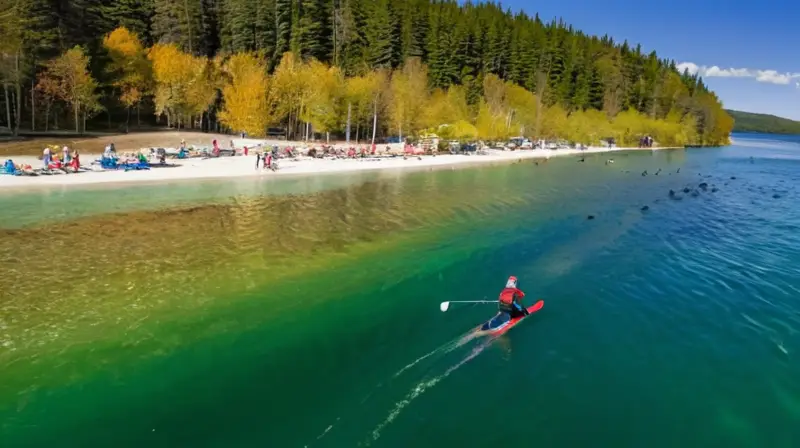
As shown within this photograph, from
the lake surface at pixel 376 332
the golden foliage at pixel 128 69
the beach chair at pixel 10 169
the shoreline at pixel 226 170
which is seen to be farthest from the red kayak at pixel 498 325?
the golden foliage at pixel 128 69

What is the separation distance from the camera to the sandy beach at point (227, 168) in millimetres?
36906

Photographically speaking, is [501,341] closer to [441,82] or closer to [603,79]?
[441,82]

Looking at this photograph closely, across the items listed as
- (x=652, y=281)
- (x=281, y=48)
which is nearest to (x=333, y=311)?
(x=652, y=281)

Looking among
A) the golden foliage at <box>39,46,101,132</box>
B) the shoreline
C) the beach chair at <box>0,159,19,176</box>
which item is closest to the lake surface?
the shoreline

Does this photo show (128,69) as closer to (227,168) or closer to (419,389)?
(227,168)

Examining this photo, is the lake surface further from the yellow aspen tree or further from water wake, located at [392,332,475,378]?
the yellow aspen tree

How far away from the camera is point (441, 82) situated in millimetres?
109125

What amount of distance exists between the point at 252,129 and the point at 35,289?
1983 inches

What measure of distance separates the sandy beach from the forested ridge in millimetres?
12081

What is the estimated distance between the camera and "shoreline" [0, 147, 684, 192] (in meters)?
36.3

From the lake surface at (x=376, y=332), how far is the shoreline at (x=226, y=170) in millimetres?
4998

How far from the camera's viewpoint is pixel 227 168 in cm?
4700

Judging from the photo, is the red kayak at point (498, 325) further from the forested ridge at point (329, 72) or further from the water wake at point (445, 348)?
the forested ridge at point (329, 72)

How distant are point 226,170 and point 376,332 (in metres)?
35.6
